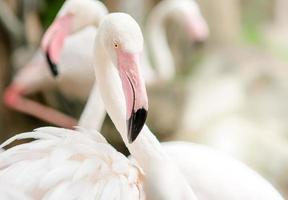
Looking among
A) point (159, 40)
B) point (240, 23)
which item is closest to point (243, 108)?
point (159, 40)

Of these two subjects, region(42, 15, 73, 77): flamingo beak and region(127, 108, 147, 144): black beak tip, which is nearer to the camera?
region(127, 108, 147, 144): black beak tip

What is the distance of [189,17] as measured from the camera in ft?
12.1

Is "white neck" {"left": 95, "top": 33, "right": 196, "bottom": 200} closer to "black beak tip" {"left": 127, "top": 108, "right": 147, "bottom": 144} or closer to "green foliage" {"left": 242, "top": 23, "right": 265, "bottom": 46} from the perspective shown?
"black beak tip" {"left": 127, "top": 108, "right": 147, "bottom": 144}

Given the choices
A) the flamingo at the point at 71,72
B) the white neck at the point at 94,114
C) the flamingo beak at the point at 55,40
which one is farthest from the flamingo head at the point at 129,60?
the flamingo at the point at 71,72

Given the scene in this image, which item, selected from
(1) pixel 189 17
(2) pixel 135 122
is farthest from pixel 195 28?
(2) pixel 135 122

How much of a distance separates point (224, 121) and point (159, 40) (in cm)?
72

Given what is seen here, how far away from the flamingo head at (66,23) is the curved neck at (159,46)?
5.45ft

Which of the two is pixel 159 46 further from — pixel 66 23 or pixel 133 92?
pixel 133 92

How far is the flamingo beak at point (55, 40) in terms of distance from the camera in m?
1.56

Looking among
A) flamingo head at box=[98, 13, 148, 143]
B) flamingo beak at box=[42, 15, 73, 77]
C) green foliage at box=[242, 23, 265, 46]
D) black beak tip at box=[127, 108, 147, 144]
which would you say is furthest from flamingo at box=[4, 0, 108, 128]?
green foliage at box=[242, 23, 265, 46]

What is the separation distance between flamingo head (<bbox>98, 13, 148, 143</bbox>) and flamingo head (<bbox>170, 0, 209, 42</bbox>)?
2301mm

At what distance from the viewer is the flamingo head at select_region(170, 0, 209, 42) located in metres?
3.62

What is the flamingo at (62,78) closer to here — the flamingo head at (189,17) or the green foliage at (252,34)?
the flamingo head at (189,17)

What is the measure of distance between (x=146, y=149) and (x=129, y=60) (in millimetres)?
207
